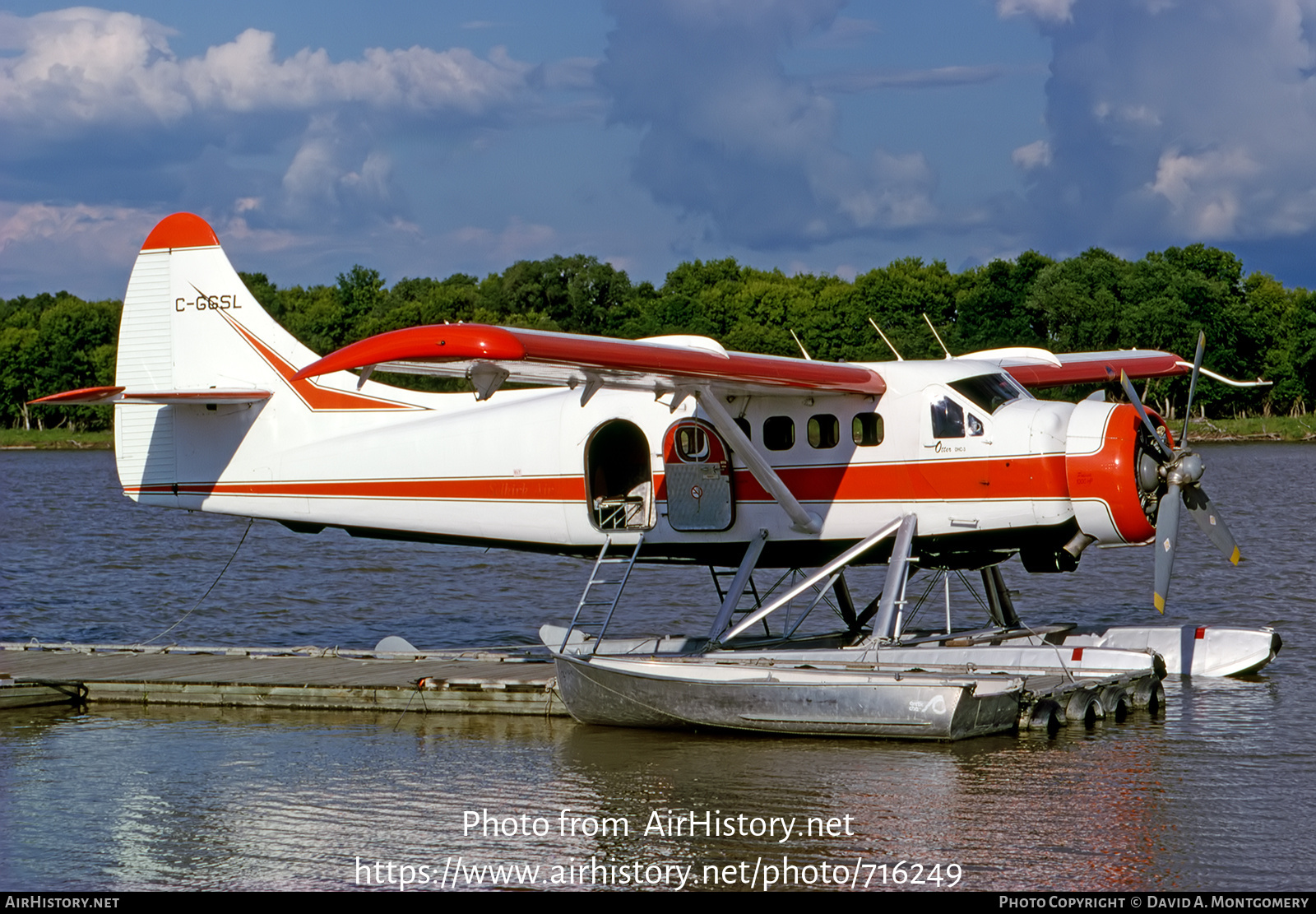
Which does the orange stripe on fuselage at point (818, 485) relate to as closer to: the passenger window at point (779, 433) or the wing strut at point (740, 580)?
the passenger window at point (779, 433)

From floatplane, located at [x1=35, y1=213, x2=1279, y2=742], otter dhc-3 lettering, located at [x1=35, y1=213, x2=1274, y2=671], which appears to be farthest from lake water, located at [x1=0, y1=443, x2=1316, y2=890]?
otter dhc-3 lettering, located at [x1=35, y1=213, x2=1274, y2=671]

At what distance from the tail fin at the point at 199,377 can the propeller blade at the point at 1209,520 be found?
6668mm

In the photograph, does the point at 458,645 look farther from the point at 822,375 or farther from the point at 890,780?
the point at 890,780

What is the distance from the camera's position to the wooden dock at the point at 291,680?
11.1 metres

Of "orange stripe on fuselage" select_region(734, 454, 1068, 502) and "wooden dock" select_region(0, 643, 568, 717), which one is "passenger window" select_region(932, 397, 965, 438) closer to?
"orange stripe on fuselage" select_region(734, 454, 1068, 502)

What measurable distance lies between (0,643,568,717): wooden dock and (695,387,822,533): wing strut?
7.36 ft

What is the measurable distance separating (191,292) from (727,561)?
572 centimetres

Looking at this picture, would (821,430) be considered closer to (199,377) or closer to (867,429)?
(867,429)

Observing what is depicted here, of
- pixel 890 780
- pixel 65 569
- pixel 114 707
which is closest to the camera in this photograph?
pixel 890 780

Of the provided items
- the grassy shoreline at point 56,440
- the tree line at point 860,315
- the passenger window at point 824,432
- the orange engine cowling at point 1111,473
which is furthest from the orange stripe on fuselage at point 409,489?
the grassy shoreline at point 56,440

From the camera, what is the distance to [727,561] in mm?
11891

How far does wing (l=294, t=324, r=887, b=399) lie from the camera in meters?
8.16

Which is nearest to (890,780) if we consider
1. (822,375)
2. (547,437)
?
(822,375)

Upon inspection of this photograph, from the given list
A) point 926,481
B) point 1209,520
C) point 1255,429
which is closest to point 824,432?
point 926,481
